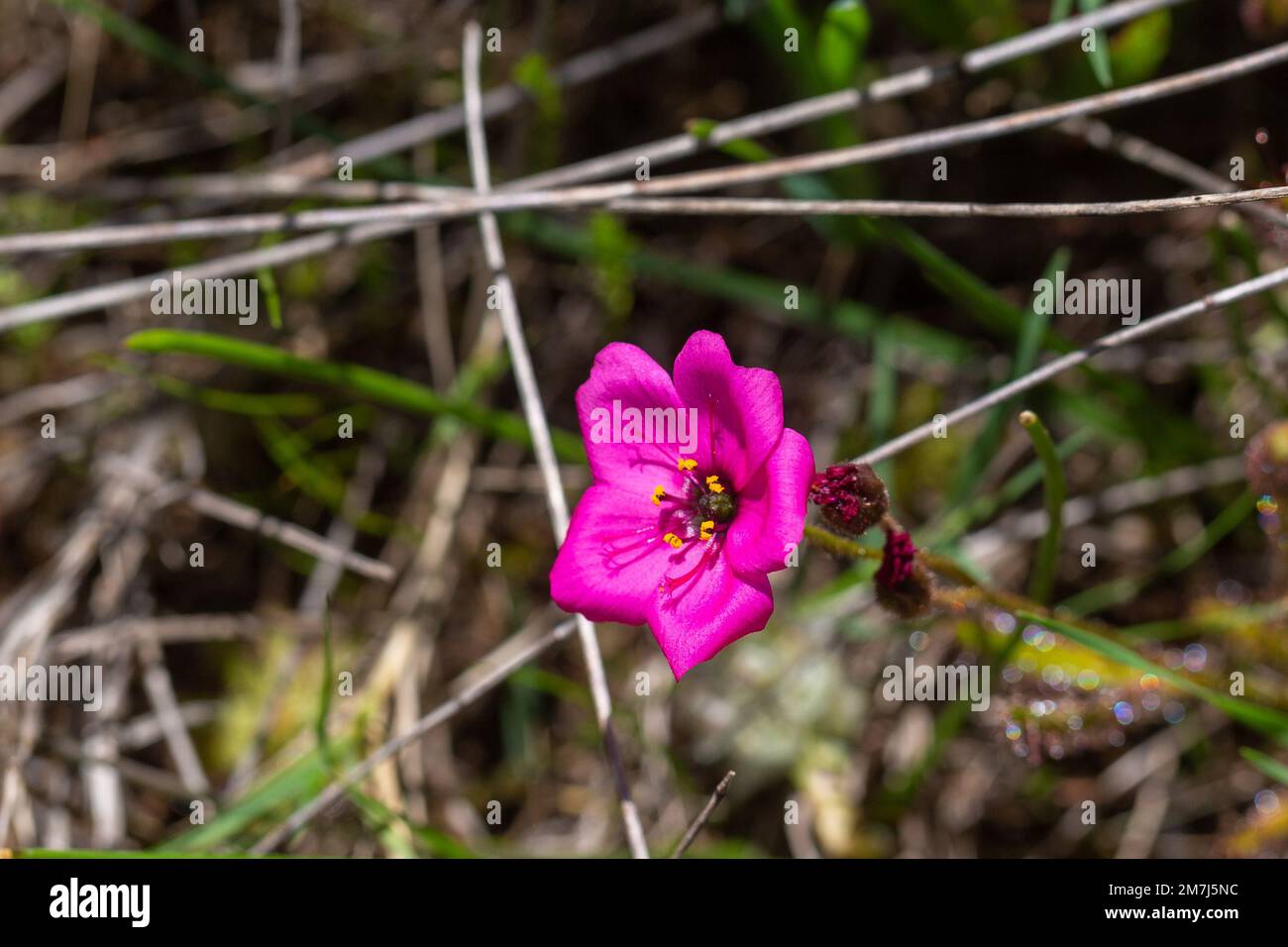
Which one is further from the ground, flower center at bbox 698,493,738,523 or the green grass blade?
flower center at bbox 698,493,738,523

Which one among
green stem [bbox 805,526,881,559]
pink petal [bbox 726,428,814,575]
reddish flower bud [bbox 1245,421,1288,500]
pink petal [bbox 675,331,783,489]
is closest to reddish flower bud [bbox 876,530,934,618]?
green stem [bbox 805,526,881,559]

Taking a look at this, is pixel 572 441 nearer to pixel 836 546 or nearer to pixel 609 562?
pixel 609 562

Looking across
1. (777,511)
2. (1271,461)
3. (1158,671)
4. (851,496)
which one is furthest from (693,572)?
(1271,461)

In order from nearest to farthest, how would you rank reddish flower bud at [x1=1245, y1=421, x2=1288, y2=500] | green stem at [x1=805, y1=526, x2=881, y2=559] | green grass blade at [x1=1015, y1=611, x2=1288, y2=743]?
green stem at [x1=805, y1=526, x2=881, y2=559] → green grass blade at [x1=1015, y1=611, x2=1288, y2=743] → reddish flower bud at [x1=1245, y1=421, x2=1288, y2=500]

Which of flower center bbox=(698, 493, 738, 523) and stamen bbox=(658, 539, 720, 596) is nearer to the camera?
stamen bbox=(658, 539, 720, 596)

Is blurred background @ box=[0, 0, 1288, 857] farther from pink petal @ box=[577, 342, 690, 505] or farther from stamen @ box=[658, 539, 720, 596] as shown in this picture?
pink petal @ box=[577, 342, 690, 505]
